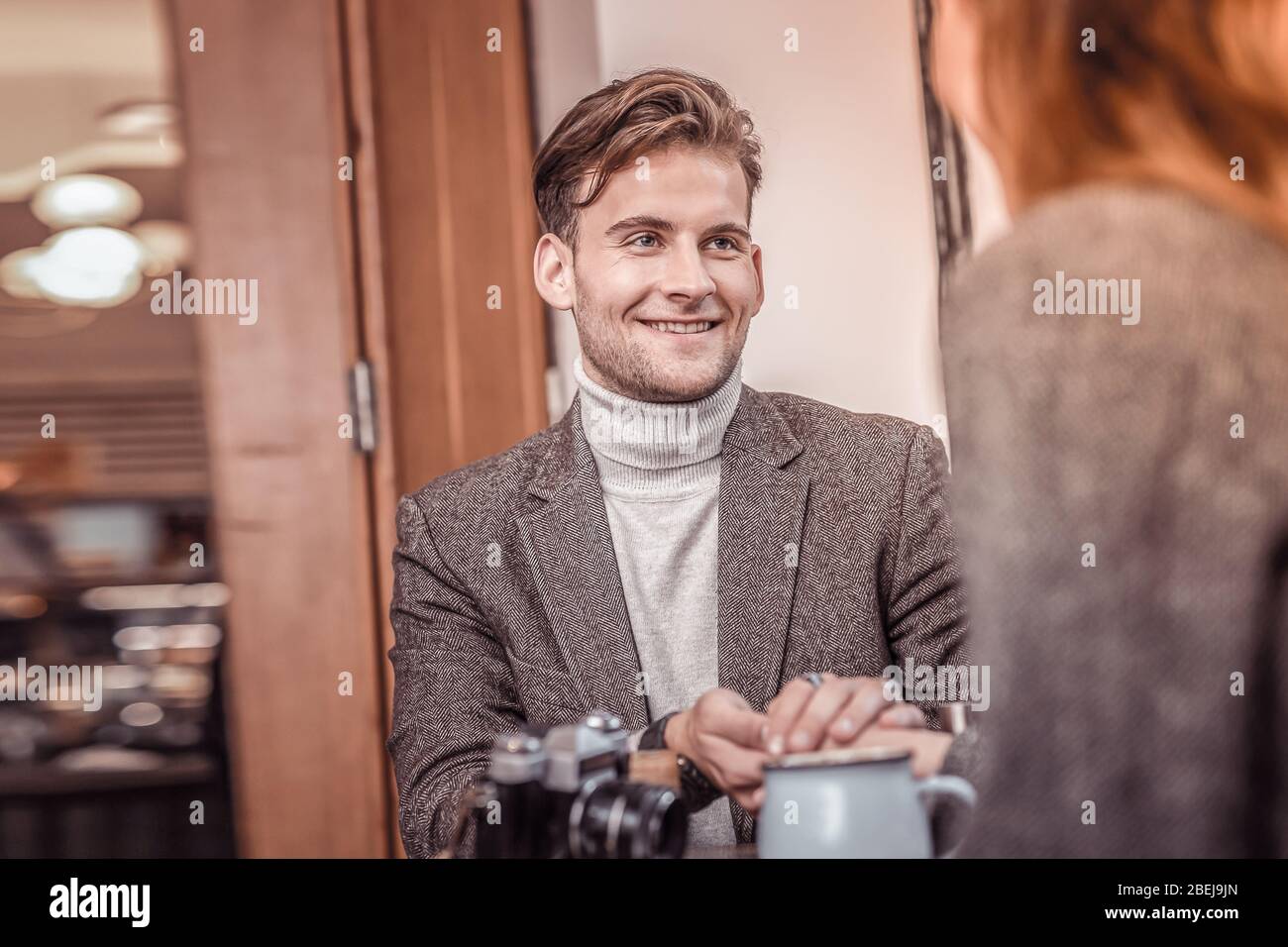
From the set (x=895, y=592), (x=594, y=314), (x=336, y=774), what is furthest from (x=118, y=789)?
(x=895, y=592)

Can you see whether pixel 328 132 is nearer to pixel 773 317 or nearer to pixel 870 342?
pixel 773 317

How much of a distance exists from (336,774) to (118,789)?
0.94ft

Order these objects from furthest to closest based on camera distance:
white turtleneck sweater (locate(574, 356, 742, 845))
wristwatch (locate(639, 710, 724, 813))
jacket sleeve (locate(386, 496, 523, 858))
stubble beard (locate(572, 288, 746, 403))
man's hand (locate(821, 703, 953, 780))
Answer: stubble beard (locate(572, 288, 746, 403)), white turtleneck sweater (locate(574, 356, 742, 845)), jacket sleeve (locate(386, 496, 523, 858)), wristwatch (locate(639, 710, 724, 813)), man's hand (locate(821, 703, 953, 780))

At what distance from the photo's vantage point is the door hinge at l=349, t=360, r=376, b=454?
1717mm

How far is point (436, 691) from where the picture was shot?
128cm

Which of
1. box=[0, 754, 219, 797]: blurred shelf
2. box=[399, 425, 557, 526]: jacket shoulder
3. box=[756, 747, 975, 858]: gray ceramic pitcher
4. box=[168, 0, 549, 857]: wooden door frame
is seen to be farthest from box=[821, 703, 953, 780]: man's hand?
box=[0, 754, 219, 797]: blurred shelf

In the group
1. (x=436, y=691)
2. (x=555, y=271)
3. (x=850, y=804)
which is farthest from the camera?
(x=555, y=271)

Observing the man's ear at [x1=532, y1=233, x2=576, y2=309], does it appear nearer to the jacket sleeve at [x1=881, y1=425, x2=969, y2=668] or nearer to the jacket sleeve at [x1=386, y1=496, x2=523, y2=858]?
the jacket sleeve at [x1=386, y1=496, x2=523, y2=858]

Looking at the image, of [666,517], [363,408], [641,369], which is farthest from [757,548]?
[363,408]

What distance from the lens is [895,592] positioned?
134 cm

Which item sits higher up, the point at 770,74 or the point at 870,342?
the point at 770,74

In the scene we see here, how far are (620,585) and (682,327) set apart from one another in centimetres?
33

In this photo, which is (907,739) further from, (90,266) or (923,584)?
(90,266)
